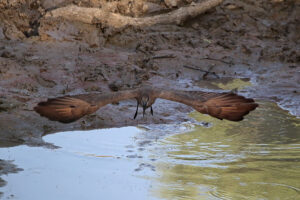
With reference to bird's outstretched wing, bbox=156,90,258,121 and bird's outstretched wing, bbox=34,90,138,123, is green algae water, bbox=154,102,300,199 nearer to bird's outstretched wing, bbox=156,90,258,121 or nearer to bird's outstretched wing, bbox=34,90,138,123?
bird's outstretched wing, bbox=156,90,258,121

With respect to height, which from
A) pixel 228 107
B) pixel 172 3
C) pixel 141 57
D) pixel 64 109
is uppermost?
pixel 172 3

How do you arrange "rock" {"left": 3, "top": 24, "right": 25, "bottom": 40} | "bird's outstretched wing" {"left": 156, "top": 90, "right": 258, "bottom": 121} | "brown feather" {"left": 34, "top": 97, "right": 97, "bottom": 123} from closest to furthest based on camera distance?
"brown feather" {"left": 34, "top": 97, "right": 97, "bottom": 123}
"bird's outstretched wing" {"left": 156, "top": 90, "right": 258, "bottom": 121}
"rock" {"left": 3, "top": 24, "right": 25, "bottom": 40}

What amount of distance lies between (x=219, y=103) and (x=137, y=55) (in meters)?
4.44

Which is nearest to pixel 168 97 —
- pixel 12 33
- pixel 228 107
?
pixel 228 107

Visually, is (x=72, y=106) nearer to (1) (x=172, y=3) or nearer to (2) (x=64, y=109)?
(2) (x=64, y=109)

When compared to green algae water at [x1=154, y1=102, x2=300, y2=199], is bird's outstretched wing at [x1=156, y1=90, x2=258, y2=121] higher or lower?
higher

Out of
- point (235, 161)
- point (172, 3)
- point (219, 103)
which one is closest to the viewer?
point (219, 103)

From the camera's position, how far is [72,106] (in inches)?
257

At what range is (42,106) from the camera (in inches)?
242

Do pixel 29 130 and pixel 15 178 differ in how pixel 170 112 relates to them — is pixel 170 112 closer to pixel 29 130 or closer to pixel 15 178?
pixel 29 130

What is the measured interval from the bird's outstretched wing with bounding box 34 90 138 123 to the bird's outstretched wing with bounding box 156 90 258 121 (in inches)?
29.0

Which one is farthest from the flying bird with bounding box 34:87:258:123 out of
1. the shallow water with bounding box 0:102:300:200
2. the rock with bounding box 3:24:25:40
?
the rock with bounding box 3:24:25:40

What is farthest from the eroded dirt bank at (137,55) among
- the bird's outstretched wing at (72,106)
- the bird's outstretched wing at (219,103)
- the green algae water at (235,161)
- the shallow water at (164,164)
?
the bird's outstretched wing at (219,103)

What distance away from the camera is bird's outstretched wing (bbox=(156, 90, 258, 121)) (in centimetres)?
638
